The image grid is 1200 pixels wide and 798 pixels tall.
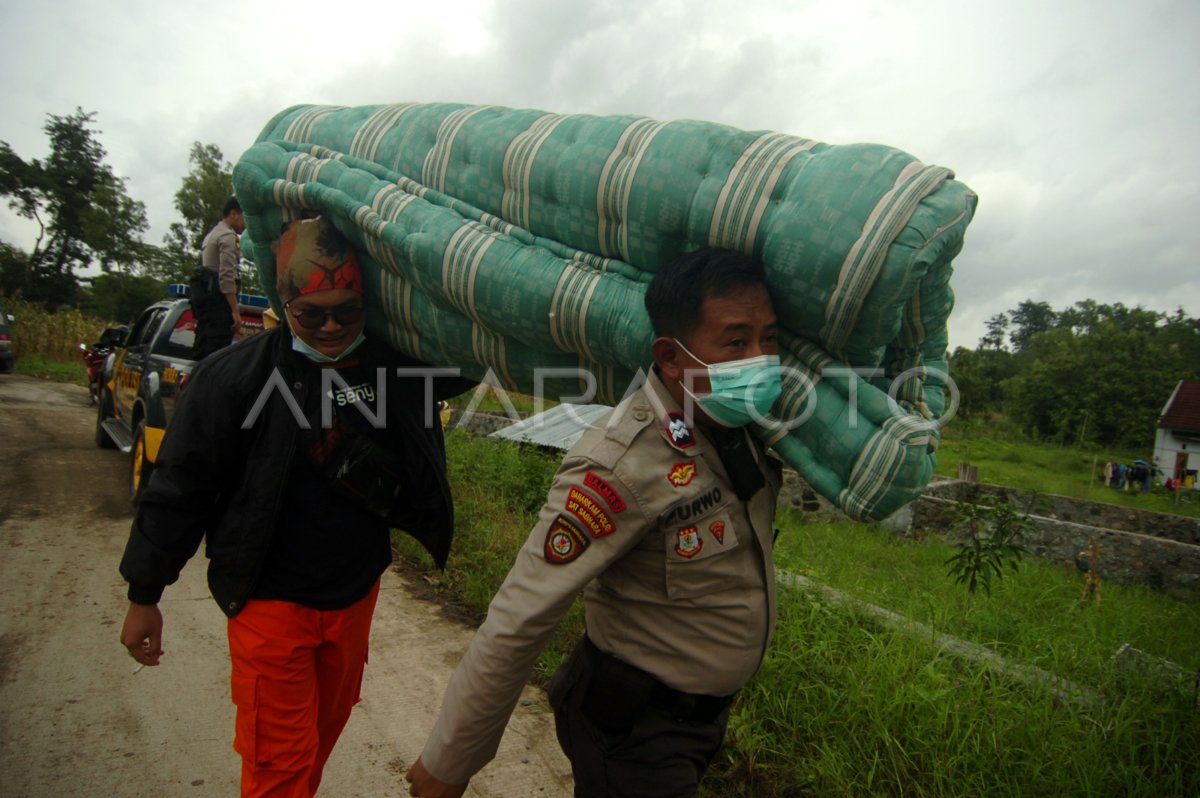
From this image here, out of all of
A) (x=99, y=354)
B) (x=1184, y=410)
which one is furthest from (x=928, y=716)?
(x=1184, y=410)

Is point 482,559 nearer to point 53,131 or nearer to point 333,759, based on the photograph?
point 333,759

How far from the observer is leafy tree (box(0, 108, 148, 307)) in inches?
1236

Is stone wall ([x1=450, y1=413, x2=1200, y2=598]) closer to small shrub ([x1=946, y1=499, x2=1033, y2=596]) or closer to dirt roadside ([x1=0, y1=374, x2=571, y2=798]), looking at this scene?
small shrub ([x1=946, y1=499, x2=1033, y2=596])

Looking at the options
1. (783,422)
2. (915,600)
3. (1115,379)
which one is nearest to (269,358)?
(783,422)

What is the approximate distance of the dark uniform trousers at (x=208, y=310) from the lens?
17.0 feet

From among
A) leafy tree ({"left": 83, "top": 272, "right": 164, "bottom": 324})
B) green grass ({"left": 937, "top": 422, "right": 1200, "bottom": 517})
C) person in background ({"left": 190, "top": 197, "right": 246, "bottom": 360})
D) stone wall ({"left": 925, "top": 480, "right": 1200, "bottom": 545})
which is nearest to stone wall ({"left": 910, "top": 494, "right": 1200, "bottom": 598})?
stone wall ({"left": 925, "top": 480, "right": 1200, "bottom": 545})

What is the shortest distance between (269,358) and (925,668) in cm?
277

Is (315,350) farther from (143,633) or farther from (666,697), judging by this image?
(666,697)

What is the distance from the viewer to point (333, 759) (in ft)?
8.77

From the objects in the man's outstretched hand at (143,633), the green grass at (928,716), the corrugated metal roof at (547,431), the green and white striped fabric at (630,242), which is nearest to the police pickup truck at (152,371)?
the green grass at (928,716)

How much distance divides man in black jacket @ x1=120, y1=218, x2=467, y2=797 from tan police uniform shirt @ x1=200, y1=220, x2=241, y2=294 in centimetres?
376

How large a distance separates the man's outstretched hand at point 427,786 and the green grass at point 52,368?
60.5 ft

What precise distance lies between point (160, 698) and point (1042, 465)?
24.0 m

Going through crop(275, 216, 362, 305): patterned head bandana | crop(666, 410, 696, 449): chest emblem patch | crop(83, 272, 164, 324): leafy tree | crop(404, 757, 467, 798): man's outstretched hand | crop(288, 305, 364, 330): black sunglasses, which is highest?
crop(83, 272, 164, 324): leafy tree
